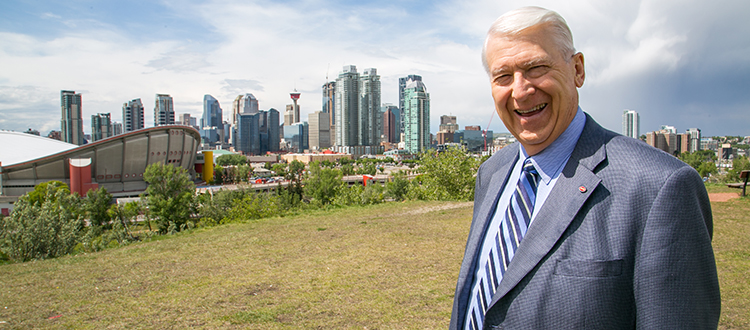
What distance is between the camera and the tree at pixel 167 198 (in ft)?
78.5

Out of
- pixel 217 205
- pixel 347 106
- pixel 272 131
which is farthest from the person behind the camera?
pixel 272 131

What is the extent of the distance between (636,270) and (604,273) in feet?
0.27

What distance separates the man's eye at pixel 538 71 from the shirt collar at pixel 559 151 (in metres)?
0.21

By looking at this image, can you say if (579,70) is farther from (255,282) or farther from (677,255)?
(255,282)

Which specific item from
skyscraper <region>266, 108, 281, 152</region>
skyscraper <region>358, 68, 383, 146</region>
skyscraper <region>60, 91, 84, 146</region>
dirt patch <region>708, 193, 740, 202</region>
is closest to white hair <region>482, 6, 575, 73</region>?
dirt patch <region>708, 193, 740, 202</region>

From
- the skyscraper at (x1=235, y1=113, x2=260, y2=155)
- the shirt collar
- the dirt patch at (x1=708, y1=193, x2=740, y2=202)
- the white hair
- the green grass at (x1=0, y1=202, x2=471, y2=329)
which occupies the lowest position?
the green grass at (x1=0, y1=202, x2=471, y2=329)

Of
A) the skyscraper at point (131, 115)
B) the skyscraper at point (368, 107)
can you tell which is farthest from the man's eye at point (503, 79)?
the skyscraper at point (131, 115)

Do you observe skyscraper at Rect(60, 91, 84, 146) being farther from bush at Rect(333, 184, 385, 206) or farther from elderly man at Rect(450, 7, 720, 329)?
elderly man at Rect(450, 7, 720, 329)

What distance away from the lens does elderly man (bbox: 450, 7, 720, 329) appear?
1072 mm

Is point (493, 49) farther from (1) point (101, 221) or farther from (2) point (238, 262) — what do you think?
(1) point (101, 221)

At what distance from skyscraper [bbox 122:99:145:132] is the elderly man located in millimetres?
160819

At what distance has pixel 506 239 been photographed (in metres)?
1.46

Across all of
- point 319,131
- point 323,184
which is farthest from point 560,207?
point 319,131

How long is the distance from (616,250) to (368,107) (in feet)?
484
